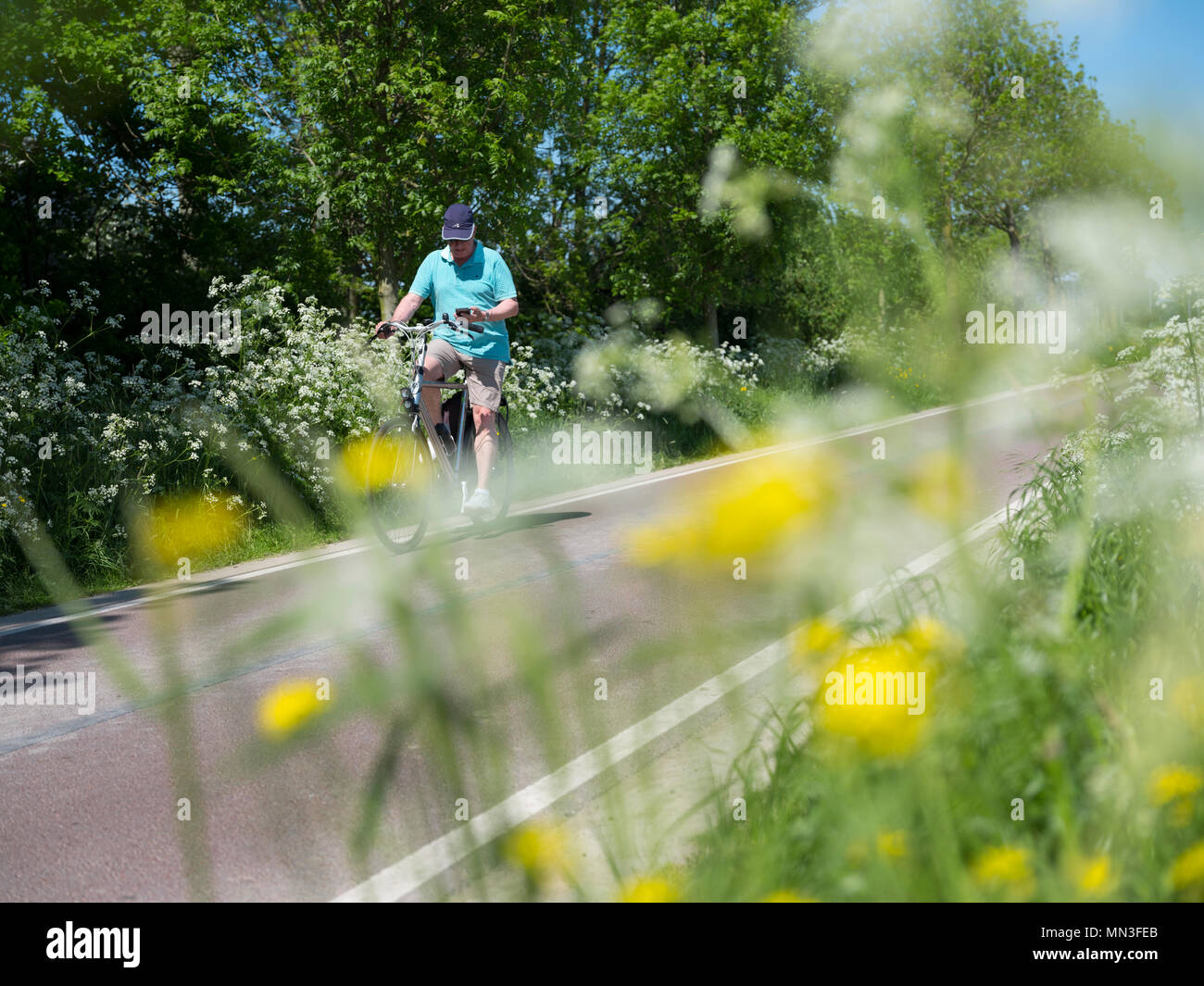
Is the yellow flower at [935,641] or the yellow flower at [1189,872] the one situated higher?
the yellow flower at [935,641]

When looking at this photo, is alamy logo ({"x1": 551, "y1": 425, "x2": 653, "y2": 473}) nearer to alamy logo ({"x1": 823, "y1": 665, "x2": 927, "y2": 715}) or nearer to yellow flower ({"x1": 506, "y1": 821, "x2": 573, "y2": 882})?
alamy logo ({"x1": 823, "y1": 665, "x2": 927, "y2": 715})

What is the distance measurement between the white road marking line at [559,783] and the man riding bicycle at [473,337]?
5.15m

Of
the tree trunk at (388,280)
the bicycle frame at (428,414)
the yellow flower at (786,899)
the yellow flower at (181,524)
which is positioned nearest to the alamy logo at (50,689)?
the yellow flower at (181,524)

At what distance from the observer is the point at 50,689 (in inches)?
194

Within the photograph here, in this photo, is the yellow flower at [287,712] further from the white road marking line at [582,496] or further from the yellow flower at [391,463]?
the yellow flower at [391,463]

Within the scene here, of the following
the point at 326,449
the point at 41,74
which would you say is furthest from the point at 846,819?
the point at 41,74

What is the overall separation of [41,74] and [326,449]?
967 cm

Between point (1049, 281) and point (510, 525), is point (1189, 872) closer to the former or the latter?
point (1049, 281)

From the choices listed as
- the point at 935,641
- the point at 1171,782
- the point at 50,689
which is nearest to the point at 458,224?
the point at 50,689

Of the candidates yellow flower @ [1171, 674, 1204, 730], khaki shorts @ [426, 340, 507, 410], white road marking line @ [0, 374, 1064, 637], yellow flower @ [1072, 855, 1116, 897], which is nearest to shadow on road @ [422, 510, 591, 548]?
white road marking line @ [0, 374, 1064, 637]

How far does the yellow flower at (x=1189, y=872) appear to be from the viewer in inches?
66.1
